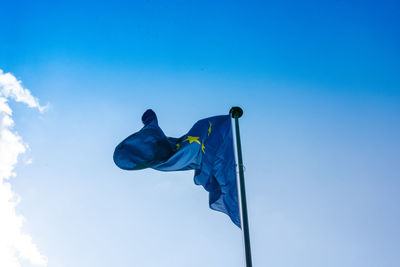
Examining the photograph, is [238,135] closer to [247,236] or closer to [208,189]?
[208,189]

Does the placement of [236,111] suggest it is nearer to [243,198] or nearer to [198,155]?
[198,155]

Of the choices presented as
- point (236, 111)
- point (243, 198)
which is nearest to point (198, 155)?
point (236, 111)

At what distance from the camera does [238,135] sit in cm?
700

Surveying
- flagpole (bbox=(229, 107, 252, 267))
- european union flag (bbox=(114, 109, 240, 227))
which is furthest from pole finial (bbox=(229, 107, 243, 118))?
european union flag (bbox=(114, 109, 240, 227))

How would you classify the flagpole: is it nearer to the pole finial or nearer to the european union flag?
the pole finial

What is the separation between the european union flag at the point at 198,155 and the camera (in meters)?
7.00

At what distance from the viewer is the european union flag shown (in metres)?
7.00

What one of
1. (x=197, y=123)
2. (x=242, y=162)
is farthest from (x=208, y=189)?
(x=197, y=123)

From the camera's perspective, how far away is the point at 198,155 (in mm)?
7465

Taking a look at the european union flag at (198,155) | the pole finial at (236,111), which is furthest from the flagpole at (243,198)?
the european union flag at (198,155)

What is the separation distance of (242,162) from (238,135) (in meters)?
0.81

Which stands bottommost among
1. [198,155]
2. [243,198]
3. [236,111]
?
[243,198]

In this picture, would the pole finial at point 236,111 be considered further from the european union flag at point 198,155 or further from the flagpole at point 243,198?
the european union flag at point 198,155

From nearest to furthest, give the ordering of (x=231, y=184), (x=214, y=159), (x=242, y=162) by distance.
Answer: (x=242, y=162)
(x=231, y=184)
(x=214, y=159)
